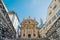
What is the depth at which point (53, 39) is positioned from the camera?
16.5 metres

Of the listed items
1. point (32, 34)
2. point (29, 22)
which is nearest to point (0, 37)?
point (32, 34)

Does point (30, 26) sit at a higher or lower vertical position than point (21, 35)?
higher

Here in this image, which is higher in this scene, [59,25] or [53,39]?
[59,25]

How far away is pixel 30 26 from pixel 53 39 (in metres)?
26.3

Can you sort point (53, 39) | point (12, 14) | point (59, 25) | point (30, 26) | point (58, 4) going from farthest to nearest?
point (30, 26) → point (12, 14) → point (58, 4) → point (53, 39) → point (59, 25)

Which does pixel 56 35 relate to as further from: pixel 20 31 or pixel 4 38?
pixel 20 31

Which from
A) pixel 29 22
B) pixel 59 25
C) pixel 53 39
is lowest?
pixel 53 39

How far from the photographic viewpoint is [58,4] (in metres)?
23.9

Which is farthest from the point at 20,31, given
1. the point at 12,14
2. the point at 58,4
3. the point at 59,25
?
the point at 59,25

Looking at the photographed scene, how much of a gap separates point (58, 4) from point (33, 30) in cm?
1998

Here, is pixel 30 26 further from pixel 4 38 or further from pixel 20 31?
pixel 4 38

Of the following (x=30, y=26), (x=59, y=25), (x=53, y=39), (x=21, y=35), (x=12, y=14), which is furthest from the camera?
(x=30, y=26)

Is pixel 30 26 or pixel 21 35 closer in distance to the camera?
pixel 21 35

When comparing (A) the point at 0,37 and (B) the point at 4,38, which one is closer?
(A) the point at 0,37
